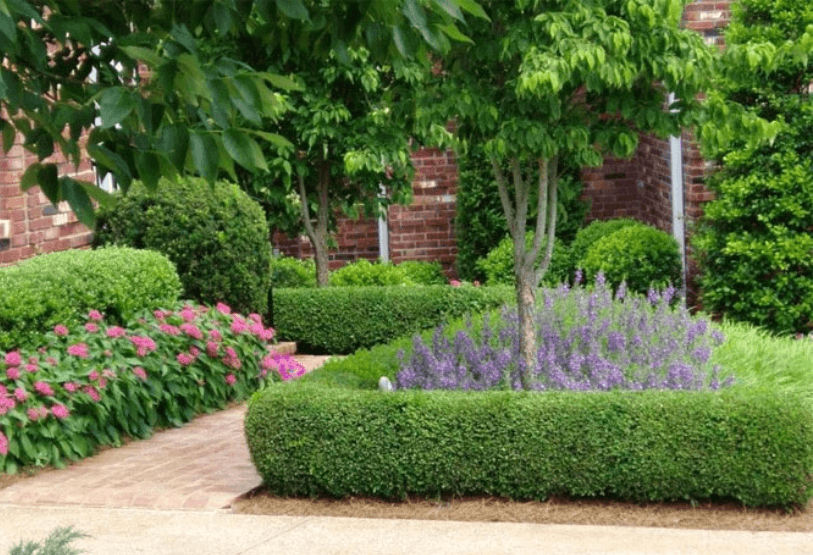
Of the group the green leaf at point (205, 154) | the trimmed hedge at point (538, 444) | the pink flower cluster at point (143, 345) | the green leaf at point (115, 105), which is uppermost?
the green leaf at point (115, 105)

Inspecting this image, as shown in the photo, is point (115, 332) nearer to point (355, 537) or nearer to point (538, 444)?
point (355, 537)

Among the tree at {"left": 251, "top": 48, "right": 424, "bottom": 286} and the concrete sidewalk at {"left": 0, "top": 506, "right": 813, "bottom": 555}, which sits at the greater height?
the tree at {"left": 251, "top": 48, "right": 424, "bottom": 286}

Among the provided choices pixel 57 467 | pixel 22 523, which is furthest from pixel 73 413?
pixel 22 523

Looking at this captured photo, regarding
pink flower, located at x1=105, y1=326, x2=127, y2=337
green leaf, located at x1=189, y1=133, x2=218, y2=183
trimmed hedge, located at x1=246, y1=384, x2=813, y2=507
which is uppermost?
green leaf, located at x1=189, y1=133, x2=218, y2=183

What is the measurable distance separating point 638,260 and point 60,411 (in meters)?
6.68

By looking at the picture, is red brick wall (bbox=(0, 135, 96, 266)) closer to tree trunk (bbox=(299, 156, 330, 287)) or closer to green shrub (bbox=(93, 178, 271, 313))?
green shrub (bbox=(93, 178, 271, 313))

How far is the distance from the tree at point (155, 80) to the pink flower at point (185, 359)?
560 centimetres

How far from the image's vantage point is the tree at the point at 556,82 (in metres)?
7.57

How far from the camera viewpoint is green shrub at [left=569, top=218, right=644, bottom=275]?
14438 mm

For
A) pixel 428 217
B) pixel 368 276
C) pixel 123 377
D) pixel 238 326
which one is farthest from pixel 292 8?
pixel 428 217

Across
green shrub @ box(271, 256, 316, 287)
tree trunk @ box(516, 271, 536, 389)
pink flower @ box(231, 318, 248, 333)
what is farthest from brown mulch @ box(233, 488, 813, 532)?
green shrub @ box(271, 256, 316, 287)

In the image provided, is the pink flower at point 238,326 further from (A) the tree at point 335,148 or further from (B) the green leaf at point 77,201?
(B) the green leaf at point 77,201

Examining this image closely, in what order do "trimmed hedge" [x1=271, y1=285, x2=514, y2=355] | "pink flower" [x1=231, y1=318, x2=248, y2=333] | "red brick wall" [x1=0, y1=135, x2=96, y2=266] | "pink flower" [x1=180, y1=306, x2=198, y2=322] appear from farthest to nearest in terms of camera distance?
"trimmed hedge" [x1=271, y1=285, x2=514, y2=355] → "red brick wall" [x1=0, y1=135, x2=96, y2=266] → "pink flower" [x1=231, y1=318, x2=248, y2=333] → "pink flower" [x1=180, y1=306, x2=198, y2=322]

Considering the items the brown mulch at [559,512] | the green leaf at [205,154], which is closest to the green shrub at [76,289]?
the brown mulch at [559,512]
